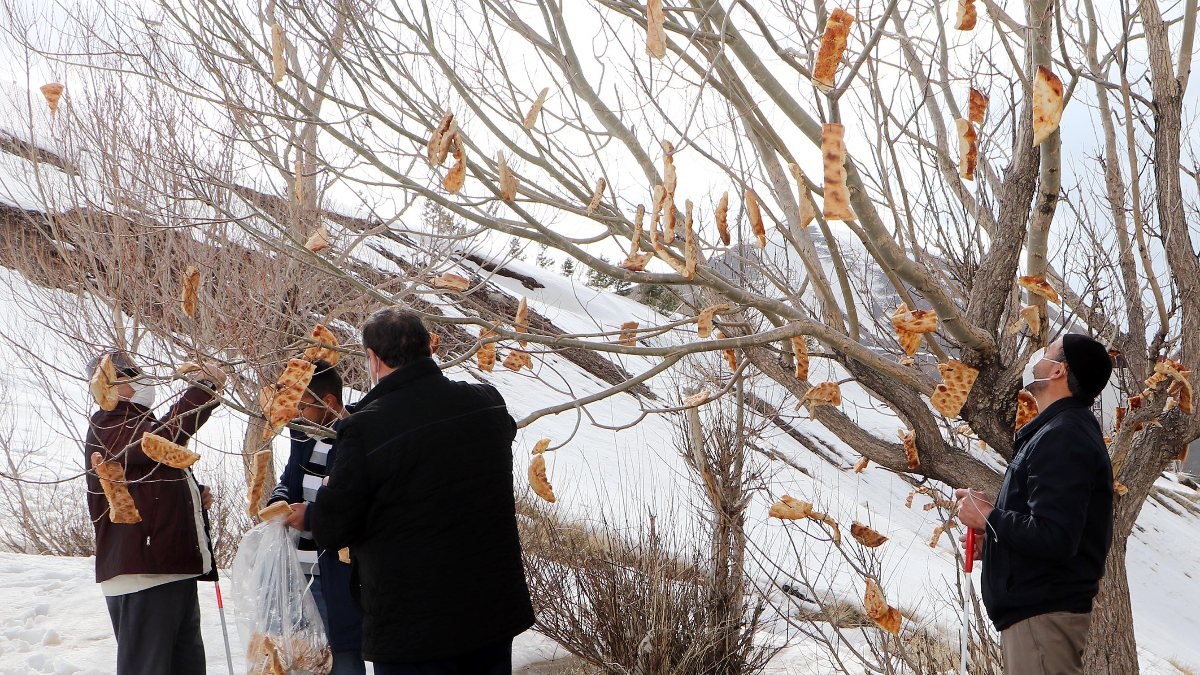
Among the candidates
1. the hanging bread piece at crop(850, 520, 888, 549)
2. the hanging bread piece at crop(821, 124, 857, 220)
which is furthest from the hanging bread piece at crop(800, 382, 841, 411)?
the hanging bread piece at crop(821, 124, 857, 220)

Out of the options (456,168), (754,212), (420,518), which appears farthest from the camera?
(754,212)

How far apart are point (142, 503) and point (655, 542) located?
2608 millimetres

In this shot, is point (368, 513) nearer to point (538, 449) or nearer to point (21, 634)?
point (538, 449)

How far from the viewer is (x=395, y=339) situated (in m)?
2.71

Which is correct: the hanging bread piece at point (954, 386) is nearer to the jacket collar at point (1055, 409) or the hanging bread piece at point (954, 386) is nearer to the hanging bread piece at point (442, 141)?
the jacket collar at point (1055, 409)

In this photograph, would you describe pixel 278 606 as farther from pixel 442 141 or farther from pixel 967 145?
pixel 967 145

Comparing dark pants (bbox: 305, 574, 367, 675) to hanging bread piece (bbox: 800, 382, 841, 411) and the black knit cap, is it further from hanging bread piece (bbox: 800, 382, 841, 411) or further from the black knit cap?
the black knit cap

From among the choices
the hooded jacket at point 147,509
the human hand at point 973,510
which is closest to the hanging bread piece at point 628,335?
the human hand at point 973,510

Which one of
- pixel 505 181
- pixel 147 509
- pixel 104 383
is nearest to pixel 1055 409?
pixel 505 181

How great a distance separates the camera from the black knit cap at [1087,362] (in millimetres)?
2645

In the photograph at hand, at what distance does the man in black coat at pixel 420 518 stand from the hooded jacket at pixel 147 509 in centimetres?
110

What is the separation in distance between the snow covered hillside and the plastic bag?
48 cm

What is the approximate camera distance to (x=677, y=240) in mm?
3531

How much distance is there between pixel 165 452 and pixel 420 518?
91 cm
